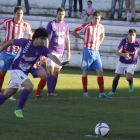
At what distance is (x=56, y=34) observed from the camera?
8.77 metres

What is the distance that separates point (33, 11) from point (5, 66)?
1468 cm

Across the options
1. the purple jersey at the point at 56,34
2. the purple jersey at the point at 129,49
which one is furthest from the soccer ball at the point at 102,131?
the purple jersey at the point at 129,49

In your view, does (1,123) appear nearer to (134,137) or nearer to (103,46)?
(134,137)

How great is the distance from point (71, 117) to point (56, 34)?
2888 millimetres

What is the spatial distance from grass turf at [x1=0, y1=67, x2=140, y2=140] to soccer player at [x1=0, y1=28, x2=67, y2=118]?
0.37 meters

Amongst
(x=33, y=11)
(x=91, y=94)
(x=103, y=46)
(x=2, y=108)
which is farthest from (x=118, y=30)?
(x=2, y=108)

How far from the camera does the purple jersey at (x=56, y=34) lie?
8.74m

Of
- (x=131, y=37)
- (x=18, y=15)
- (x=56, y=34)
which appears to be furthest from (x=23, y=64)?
(x=131, y=37)

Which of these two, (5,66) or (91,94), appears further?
(91,94)

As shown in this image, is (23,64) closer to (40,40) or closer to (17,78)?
(17,78)

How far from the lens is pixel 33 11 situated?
890 inches

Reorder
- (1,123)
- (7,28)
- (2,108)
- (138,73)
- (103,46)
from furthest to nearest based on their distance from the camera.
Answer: (103,46)
(138,73)
(7,28)
(2,108)
(1,123)

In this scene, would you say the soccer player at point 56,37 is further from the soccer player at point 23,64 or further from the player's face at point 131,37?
the soccer player at point 23,64

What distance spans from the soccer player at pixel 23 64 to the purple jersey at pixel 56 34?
8.30ft
